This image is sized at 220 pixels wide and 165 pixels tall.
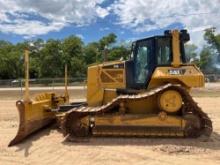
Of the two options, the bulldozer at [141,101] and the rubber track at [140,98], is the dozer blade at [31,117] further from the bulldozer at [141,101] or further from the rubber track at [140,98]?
the rubber track at [140,98]

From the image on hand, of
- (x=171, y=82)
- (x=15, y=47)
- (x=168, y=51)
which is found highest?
(x=15, y=47)

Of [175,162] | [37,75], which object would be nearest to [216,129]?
[175,162]

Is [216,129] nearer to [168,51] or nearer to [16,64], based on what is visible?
[168,51]

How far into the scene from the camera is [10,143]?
1077 centimetres

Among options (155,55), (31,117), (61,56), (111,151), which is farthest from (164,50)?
(61,56)

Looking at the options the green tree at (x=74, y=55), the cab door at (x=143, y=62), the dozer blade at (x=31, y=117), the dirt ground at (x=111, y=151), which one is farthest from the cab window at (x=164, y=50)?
the green tree at (x=74, y=55)

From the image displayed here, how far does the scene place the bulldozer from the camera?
1099 centimetres

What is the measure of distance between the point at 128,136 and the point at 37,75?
57.0 meters

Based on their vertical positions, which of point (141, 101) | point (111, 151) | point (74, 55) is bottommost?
point (111, 151)

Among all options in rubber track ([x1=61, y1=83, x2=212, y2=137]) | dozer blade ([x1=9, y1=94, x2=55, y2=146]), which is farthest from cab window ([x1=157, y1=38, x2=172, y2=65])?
dozer blade ([x1=9, y1=94, x2=55, y2=146])

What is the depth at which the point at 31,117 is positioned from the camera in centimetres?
1131

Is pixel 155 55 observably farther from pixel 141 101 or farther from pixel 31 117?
pixel 31 117

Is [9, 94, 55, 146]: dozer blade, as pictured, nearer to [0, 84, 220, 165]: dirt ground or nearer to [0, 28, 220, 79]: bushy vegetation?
[0, 84, 220, 165]: dirt ground

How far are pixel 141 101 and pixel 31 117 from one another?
296cm
